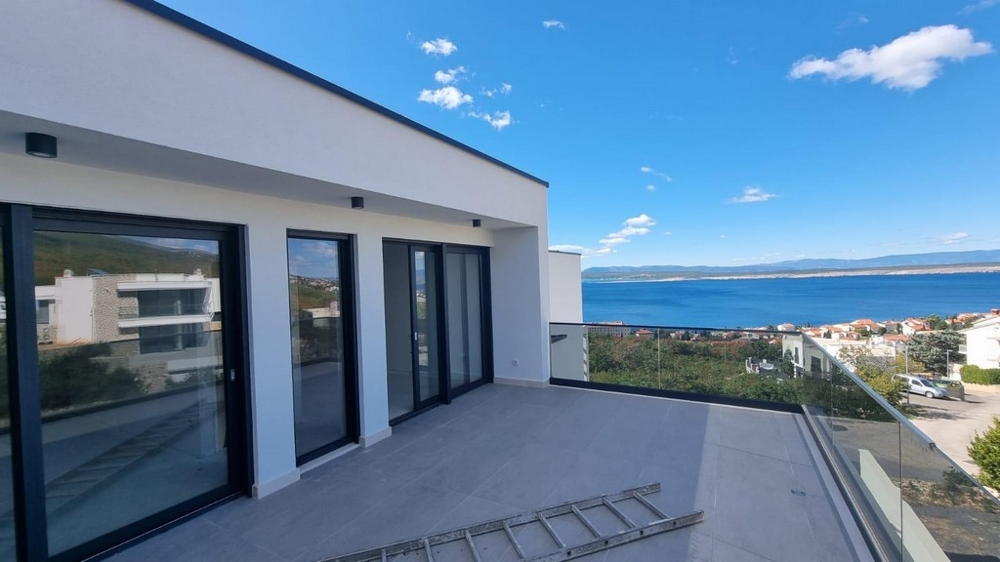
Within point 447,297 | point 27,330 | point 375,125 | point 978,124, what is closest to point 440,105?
point 447,297

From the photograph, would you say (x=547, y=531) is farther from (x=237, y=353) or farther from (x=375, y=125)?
(x=375, y=125)

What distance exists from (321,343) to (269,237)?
1.17 metres

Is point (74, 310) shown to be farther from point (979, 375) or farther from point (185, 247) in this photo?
point (979, 375)

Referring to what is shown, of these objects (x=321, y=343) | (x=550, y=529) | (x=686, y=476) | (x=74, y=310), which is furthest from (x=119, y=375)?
(x=686, y=476)

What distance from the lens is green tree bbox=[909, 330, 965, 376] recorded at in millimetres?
26969

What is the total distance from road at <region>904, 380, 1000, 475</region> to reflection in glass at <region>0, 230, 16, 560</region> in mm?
19204

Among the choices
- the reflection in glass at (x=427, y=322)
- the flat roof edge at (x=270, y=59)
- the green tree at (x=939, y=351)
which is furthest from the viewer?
the green tree at (x=939, y=351)

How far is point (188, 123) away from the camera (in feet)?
6.86

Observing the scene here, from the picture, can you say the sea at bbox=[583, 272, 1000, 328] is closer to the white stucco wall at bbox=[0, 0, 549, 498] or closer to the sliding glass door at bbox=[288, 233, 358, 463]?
the white stucco wall at bbox=[0, 0, 549, 498]

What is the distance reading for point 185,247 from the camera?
303 cm

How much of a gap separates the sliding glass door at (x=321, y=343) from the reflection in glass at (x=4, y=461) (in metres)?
1.67

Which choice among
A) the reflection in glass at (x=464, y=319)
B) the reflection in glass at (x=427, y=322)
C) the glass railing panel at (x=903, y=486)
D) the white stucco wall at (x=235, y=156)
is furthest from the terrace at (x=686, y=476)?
the white stucco wall at (x=235, y=156)

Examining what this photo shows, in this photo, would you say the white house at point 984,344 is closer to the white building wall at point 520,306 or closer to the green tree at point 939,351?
the green tree at point 939,351

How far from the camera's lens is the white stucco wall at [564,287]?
35.7 feet
